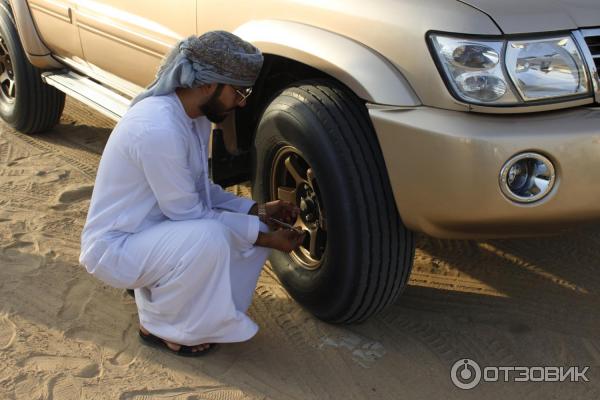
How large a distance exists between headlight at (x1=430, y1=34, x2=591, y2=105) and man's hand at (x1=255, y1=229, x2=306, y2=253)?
37.0 inches

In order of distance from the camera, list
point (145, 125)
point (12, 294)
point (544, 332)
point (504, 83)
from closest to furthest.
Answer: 1. point (504, 83)
2. point (145, 125)
3. point (544, 332)
4. point (12, 294)

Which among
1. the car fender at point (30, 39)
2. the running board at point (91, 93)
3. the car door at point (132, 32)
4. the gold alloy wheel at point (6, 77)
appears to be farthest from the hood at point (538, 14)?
the gold alloy wheel at point (6, 77)

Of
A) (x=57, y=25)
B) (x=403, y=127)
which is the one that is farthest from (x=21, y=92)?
(x=403, y=127)

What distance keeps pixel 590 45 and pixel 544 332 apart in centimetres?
126

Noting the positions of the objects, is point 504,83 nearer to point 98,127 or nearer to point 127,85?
point 127,85

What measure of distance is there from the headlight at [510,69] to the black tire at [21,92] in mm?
3725

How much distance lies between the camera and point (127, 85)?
438 cm

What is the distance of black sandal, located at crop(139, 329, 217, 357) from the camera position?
121 inches

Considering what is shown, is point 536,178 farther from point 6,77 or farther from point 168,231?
point 6,77

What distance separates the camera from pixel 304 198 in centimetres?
325

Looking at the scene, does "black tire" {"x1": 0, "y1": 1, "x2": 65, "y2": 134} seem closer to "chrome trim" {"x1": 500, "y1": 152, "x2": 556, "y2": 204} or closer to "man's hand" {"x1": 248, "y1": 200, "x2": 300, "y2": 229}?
"man's hand" {"x1": 248, "y1": 200, "x2": 300, "y2": 229}

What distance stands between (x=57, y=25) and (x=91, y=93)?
0.62 m

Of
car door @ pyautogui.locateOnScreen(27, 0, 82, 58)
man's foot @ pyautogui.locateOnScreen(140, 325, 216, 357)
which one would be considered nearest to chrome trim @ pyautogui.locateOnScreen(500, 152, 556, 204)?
man's foot @ pyautogui.locateOnScreen(140, 325, 216, 357)

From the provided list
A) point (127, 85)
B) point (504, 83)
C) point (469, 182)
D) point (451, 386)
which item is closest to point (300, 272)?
point (451, 386)
